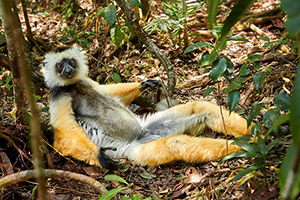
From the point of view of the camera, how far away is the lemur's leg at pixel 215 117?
4246mm

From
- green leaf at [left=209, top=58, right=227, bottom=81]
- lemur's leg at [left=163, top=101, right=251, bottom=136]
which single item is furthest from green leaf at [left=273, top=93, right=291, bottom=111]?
lemur's leg at [left=163, top=101, right=251, bottom=136]

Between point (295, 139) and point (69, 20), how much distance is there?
843cm

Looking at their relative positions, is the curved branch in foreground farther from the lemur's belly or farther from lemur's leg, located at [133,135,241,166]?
the lemur's belly

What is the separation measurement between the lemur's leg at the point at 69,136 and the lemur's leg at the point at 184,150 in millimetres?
718

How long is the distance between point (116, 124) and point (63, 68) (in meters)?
1.28

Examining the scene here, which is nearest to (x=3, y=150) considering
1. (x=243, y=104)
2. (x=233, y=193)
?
(x=233, y=193)

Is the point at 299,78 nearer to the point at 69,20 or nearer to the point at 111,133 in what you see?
the point at 111,133

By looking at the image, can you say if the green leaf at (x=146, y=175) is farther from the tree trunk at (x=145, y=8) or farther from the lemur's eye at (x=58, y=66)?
the tree trunk at (x=145, y=8)

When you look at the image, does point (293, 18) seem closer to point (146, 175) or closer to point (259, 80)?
point (259, 80)

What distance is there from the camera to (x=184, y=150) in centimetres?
410

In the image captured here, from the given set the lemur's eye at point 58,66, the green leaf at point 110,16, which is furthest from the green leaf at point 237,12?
the lemur's eye at point 58,66

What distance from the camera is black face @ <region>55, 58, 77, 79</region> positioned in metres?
4.95

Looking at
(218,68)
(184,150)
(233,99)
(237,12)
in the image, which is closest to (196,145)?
(184,150)

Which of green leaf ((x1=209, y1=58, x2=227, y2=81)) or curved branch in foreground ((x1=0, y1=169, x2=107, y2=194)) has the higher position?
green leaf ((x1=209, y1=58, x2=227, y2=81))
